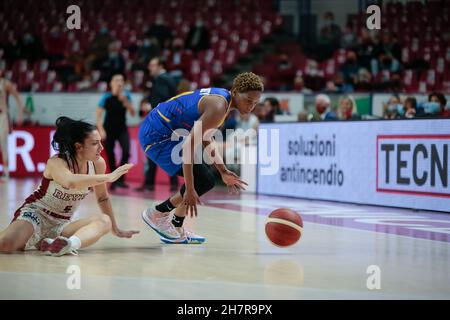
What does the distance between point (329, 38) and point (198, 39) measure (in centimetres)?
373

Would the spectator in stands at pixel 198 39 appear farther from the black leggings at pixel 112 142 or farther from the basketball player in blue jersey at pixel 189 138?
the basketball player in blue jersey at pixel 189 138

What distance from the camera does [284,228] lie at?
663 cm

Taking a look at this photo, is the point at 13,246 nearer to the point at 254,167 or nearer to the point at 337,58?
the point at 254,167

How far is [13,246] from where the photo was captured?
6391mm

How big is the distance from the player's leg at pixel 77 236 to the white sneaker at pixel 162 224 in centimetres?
80

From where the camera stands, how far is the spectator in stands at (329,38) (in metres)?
22.0

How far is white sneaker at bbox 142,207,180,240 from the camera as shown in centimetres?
734

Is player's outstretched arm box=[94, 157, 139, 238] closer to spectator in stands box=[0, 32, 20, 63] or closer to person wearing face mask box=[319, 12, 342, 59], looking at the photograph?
spectator in stands box=[0, 32, 20, 63]

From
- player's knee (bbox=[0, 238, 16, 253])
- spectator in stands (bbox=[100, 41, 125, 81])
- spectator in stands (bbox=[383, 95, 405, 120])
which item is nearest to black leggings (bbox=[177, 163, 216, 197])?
player's knee (bbox=[0, 238, 16, 253])

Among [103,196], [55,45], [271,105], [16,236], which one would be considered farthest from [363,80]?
[16,236]

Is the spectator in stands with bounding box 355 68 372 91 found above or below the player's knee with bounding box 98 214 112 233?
above

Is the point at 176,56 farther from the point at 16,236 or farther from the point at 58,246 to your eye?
the point at 58,246

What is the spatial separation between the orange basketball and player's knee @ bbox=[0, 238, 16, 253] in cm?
211

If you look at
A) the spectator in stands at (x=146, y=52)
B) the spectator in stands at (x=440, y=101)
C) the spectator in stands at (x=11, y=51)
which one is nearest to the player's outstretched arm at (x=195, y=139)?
the spectator in stands at (x=440, y=101)
